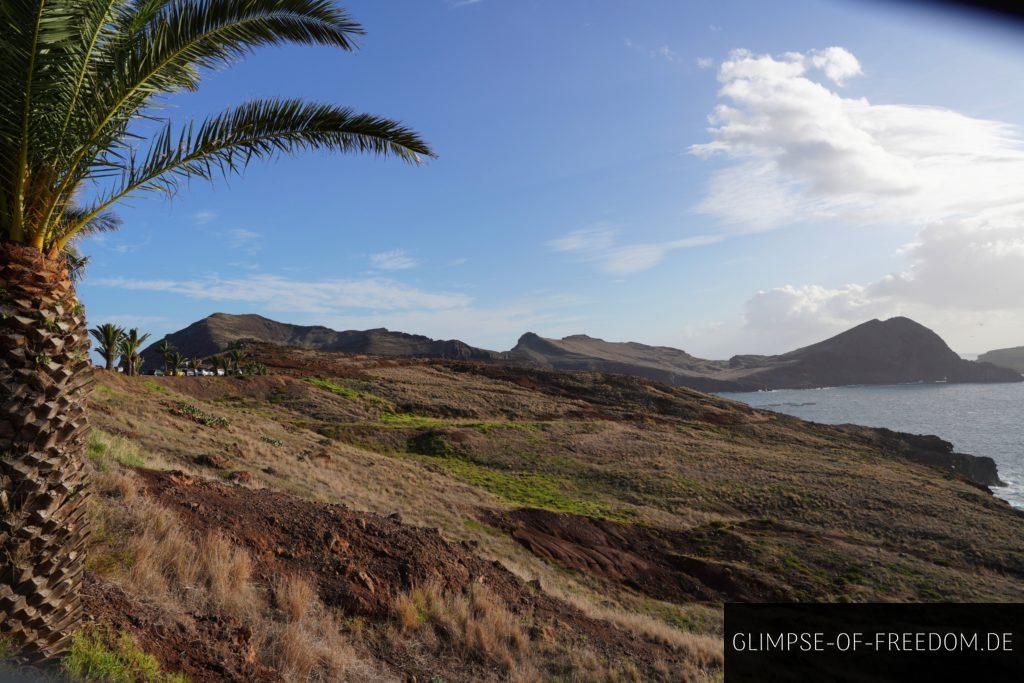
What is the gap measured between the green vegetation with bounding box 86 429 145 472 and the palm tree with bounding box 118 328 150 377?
2823cm

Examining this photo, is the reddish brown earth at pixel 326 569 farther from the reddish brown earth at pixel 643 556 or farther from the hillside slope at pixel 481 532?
the reddish brown earth at pixel 643 556

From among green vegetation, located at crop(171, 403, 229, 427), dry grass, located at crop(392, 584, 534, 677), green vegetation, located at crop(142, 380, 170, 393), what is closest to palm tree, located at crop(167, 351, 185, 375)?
green vegetation, located at crop(142, 380, 170, 393)

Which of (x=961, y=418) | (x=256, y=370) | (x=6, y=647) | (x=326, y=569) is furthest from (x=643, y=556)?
(x=961, y=418)

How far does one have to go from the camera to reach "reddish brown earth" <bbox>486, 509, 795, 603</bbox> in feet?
58.1

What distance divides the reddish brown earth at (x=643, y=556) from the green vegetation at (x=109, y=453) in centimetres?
1119

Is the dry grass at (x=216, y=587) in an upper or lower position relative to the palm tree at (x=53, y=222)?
lower

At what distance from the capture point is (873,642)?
14.8m

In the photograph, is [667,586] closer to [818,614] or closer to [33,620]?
[818,614]

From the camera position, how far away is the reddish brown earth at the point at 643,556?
17719mm

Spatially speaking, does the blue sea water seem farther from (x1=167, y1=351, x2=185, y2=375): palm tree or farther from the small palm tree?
(x1=167, y1=351, x2=185, y2=375): palm tree

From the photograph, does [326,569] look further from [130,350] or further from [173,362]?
[173,362]

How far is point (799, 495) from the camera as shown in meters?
32.4

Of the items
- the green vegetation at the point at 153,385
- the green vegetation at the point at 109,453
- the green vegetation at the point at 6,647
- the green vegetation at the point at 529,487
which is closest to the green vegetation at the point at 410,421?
the green vegetation at the point at 529,487

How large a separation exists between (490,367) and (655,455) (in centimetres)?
4003
